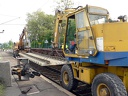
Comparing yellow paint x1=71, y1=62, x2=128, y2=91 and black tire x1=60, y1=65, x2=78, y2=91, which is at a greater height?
yellow paint x1=71, y1=62, x2=128, y2=91

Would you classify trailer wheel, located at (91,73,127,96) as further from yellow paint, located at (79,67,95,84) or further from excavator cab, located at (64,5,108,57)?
excavator cab, located at (64,5,108,57)

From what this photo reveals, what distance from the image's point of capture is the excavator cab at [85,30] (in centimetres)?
642

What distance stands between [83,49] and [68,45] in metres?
1.43

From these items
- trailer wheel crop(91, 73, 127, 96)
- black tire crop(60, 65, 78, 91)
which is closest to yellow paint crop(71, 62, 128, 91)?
black tire crop(60, 65, 78, 91)

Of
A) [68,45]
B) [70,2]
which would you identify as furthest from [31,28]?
[68,45]

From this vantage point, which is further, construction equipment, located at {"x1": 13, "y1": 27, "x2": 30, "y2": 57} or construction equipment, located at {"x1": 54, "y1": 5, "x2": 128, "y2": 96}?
construction equipment, located at {"x1": 13, "y1": 27, "x2": 30, "y2": 57}

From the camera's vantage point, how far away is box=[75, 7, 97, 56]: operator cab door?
6.35 metres

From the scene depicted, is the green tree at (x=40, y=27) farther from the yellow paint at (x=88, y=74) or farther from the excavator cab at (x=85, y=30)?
the yellow paint at (x=88, y=74)

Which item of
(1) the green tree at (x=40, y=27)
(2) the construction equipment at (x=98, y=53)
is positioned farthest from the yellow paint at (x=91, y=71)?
(1) the green tree at (x=40, y=27)

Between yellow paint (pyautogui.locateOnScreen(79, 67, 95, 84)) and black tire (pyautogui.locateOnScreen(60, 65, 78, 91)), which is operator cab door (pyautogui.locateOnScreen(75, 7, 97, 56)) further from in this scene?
black tire (pyautogui.locateOnScreen(60, 65, 78, 91))

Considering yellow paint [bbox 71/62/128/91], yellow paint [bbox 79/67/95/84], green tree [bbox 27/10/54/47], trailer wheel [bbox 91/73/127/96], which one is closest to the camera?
trailer wheel [bbox 91/73/127/96]

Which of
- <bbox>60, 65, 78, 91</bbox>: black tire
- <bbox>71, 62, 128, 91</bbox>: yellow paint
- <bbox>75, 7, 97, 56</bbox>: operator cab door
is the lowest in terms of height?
<bbox>60, 65, 78, 91</bbox>: black tire

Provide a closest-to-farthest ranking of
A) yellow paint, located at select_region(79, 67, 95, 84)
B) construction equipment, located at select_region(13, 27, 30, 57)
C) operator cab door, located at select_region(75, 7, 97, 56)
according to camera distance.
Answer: operator cab door, located at select_region(75, 7, 97, 56) < yellow paint, located at select_region(79, 67, 95, 84) < construction equipment, located at select_region(13, 27, 30, 57)

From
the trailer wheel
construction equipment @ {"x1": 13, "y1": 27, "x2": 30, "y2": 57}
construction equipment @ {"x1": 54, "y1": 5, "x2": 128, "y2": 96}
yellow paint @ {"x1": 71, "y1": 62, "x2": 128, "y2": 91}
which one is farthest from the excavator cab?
construction equipment @ {"x1": 13, "y1": 27, "x2": 30, "y2": 57}
